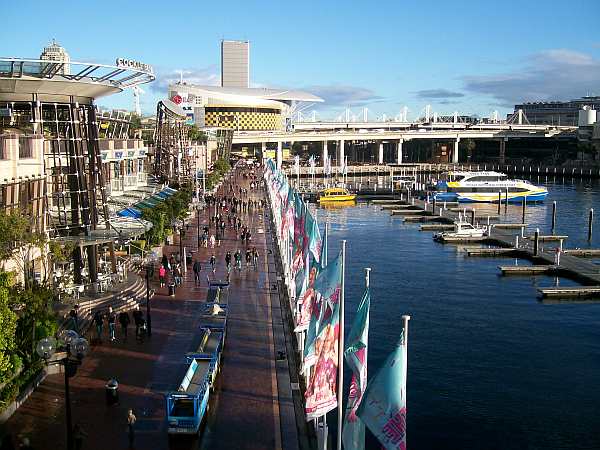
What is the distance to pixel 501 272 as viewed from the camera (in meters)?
44.4

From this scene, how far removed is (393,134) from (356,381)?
143849 millimetres

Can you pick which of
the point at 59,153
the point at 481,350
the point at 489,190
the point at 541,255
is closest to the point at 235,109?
the point at 489,190

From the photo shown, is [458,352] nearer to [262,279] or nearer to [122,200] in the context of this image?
[262,279]

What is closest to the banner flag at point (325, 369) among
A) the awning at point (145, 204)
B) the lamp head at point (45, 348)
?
the lamp head at point (45, 348)

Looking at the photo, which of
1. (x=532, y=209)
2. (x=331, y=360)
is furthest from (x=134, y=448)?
(x=532, y=209)

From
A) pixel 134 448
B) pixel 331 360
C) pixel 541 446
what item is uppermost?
pixel 331 360

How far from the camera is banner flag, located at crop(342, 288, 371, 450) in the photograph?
13781 millimetres

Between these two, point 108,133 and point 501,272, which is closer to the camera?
point 501,272

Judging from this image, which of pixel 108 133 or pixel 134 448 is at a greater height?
pixel 108 133

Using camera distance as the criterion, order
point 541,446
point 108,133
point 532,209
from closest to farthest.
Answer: point 541,446
point 108,133
point 532,209

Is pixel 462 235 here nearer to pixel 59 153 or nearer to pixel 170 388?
pixel 59 153

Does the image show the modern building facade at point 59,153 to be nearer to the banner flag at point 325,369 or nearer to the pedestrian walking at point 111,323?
the pedestrian walking at point 111,323

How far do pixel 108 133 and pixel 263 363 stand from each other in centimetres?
5980

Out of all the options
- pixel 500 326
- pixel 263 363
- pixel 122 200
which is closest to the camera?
pixel 263 363
